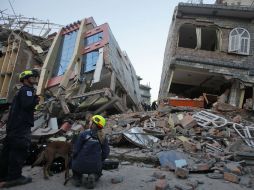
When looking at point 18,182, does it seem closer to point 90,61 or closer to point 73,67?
point 73,67

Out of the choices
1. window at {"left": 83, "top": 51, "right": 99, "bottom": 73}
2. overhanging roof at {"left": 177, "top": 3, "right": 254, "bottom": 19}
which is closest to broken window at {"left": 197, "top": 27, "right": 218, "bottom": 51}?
overhanging roof at {"left": 177, "top": 3, "right": 254, "bottom": 19}

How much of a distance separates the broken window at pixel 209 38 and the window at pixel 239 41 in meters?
1.02

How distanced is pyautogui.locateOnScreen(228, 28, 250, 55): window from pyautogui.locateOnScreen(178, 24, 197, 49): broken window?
2172 millimetres

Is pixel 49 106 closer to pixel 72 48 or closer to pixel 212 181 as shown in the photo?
pixel 72 48

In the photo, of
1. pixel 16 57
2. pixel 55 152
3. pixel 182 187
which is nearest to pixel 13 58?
pixel 16 57

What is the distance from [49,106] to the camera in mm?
12117

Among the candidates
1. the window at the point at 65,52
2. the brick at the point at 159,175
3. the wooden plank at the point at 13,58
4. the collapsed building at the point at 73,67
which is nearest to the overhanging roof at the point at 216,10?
the collapsed building at the point at 73,67

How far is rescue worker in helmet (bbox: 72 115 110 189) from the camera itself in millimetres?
4555

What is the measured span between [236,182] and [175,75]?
1137cm

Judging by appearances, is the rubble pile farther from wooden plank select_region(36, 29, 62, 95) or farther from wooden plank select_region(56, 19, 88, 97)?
wooden plank select_region(36, 29, 62, 95)

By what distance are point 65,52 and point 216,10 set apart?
337 inches

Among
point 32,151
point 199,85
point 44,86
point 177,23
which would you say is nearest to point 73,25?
point 44,86

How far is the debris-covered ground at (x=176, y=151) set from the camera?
5.25 meters

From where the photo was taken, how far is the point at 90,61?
14.7 meters
